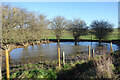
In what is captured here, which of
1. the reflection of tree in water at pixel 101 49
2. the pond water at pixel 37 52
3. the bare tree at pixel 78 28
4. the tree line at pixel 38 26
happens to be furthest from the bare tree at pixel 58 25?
the reflection of tree in water at pixel 101 49

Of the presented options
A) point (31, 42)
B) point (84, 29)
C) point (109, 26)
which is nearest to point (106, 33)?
point (109, 26)

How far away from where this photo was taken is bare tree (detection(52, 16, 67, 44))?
30.5 metres

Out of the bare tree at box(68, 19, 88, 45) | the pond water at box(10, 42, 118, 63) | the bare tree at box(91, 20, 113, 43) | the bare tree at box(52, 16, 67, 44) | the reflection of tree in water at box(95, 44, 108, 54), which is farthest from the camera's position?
the bare tree at box(52, 16, 67, 44)

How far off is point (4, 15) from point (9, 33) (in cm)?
241

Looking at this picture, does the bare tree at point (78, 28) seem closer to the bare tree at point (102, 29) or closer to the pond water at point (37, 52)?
the bare tree at point (102, 29)

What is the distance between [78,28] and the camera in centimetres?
2923

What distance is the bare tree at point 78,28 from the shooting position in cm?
2906

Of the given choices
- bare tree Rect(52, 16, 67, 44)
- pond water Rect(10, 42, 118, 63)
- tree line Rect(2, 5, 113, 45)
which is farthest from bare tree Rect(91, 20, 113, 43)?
bare tree Rect(52, 16, 67, 44)

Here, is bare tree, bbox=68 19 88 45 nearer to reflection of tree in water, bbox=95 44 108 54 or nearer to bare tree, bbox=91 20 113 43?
bare tree, bbox=91 20 113 43

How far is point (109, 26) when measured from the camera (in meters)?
27.0

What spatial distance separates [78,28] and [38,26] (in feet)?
30.6

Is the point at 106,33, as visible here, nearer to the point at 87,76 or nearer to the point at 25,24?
the point at 25,24

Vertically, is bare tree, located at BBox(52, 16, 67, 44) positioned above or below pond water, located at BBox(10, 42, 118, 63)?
above

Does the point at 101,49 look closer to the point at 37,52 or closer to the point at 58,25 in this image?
the point at 37,52
